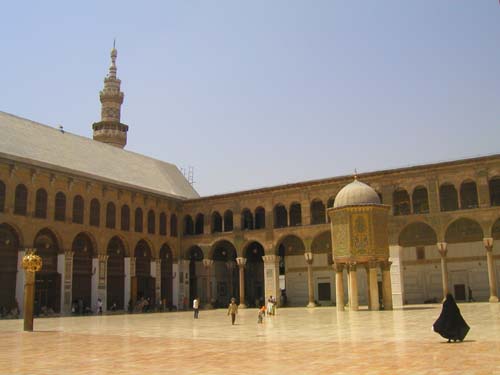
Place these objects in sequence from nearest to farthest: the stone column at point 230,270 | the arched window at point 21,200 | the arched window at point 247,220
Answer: the arched window at point 21,200, the arched window at point 247,220, the stone column at point 230,270

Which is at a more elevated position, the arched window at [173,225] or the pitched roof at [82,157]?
the pitched roof at [82,157]

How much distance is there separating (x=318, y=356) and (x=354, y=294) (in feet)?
64.3

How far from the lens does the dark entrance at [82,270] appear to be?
1438 inches

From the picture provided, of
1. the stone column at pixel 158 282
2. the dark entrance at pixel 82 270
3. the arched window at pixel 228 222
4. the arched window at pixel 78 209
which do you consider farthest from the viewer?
the arched window at pixel 228 222

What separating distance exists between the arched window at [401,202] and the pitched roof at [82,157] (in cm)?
1772

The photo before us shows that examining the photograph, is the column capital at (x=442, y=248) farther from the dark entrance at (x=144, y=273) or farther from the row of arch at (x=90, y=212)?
the dark entrance at (x=144, y=273)

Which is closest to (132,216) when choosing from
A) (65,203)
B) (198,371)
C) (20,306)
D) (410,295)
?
(65,203)

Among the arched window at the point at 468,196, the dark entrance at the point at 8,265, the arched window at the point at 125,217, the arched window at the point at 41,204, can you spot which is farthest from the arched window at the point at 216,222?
the arched window at the point at 468,196

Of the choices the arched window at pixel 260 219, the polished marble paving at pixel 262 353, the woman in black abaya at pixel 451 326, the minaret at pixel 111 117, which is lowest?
the polished marble paving at pixel 262 353

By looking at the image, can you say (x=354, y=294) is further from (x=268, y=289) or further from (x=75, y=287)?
(x=75, y=287)

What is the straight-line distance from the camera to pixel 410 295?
4006 cm

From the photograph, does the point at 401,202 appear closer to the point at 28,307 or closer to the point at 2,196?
the point at 2,196

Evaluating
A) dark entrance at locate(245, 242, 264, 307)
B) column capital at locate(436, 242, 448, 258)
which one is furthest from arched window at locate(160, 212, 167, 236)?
column capital at locate(436, 242, 448, 258)

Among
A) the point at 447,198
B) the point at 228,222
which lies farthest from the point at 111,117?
the point at 447,198
